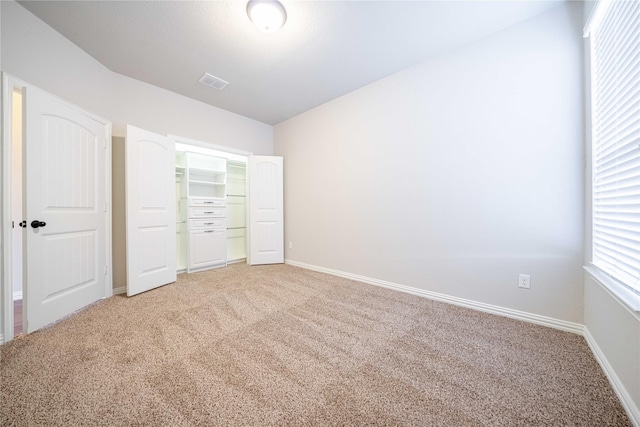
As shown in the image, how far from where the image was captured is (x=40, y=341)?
5.45 feet

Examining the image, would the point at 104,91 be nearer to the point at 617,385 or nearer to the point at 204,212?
the point at 204,212

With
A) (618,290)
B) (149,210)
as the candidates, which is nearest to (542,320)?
(618,290)

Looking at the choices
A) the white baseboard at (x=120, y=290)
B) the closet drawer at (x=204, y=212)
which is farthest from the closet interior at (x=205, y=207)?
the white baseboard at (x=120, y=290)

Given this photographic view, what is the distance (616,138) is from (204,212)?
14.6 feet

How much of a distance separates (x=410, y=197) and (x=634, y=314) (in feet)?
5.81

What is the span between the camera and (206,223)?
12.3ft

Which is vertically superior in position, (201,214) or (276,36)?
(276,36)

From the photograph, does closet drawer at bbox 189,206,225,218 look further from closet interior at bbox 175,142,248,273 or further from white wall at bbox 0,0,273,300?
white wall at bbox 0,0,273,300

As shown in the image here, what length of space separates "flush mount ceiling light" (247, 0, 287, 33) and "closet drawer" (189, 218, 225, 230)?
288cm

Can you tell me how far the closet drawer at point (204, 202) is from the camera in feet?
11.8

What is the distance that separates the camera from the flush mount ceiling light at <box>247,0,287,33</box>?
69.2 inches

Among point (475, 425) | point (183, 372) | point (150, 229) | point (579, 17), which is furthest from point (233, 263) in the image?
point (579, 17)

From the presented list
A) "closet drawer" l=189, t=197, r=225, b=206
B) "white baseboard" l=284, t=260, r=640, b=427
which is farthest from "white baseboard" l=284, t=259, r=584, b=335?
"closet drawer" l=189, t=197, r=225, b=206

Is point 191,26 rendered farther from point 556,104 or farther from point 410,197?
point 556,104
